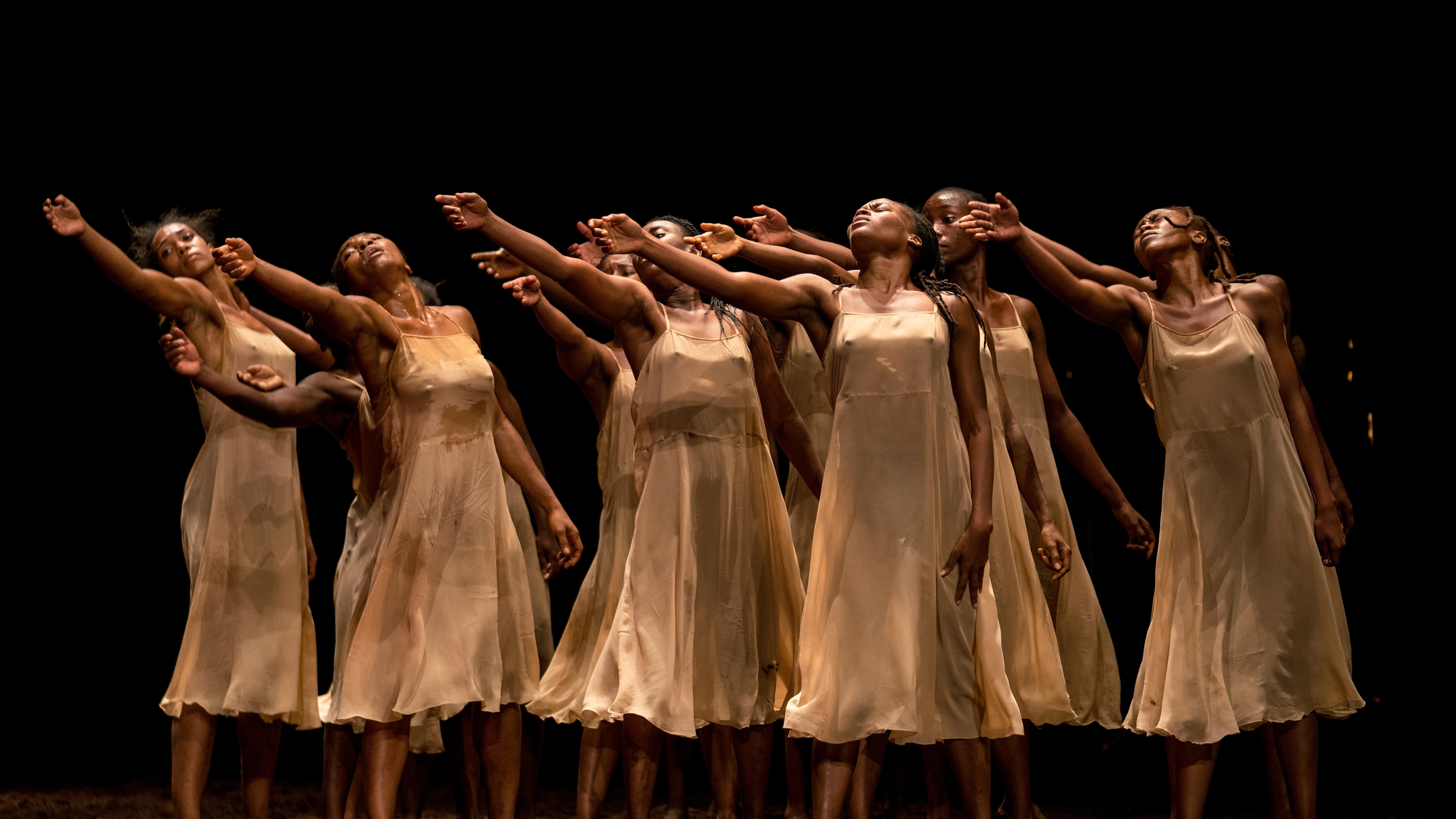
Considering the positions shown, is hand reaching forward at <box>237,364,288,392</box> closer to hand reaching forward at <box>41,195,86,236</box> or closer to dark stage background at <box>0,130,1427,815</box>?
hand reaching forward at <box>41,195,86,236</box>

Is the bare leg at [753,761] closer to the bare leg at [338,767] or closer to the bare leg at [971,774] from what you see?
the bare leg at [971,774]

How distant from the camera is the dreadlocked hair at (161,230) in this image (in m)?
4.46

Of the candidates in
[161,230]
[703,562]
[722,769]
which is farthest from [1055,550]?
[161,230]

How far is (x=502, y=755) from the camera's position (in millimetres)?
3641

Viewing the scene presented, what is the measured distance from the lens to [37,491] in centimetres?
572

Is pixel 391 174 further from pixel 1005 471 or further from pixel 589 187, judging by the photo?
pixel 1005 471

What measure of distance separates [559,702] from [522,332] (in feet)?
8.50

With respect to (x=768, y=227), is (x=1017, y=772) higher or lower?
lower

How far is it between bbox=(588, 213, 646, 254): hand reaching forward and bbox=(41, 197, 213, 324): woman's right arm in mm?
1573

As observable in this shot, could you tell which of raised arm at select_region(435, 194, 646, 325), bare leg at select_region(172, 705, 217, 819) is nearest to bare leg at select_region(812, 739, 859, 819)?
raised arm at select_region(435, 194, 646, 325)

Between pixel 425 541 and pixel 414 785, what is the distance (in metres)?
1.11

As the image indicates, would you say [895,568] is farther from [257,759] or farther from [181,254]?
[181,254]

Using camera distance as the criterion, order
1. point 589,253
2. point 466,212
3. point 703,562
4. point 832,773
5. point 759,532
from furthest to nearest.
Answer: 1. point 589,253
2. point 759,532
3. point 703,562
4. point 466,212
5. point 832,773

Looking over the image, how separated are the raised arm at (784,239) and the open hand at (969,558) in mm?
1215
